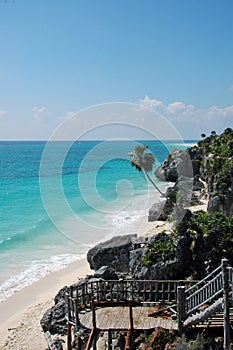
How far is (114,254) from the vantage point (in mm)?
21859

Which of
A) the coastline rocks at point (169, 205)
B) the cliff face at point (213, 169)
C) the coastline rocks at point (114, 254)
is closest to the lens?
the coastline rocks at point (114, 254)

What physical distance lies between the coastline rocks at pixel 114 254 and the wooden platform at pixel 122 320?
7898 mm

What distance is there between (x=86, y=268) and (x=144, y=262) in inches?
353

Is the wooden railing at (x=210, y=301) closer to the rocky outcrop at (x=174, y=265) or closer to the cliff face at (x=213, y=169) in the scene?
the rocky outcrop at (x=174, y=265)

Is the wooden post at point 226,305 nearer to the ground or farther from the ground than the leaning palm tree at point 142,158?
nearer to the ground

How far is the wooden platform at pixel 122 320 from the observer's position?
1202cm

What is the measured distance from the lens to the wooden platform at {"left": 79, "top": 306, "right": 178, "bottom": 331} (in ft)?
39.4

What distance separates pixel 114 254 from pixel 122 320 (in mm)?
9437

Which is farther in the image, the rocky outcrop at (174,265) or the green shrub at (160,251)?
the green shrub at (160,251)

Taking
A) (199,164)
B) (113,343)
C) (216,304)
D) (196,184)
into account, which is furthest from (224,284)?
(199,164)

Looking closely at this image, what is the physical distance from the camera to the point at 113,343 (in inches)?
514

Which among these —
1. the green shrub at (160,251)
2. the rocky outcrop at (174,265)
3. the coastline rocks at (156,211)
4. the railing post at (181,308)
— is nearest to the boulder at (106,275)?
the rocky outcrop at (174,265)

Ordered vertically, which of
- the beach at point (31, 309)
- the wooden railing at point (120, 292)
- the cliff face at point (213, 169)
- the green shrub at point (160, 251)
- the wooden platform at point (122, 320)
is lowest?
the beach at point (31, 309)

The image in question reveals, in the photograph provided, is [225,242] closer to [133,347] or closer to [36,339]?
[133,347]
